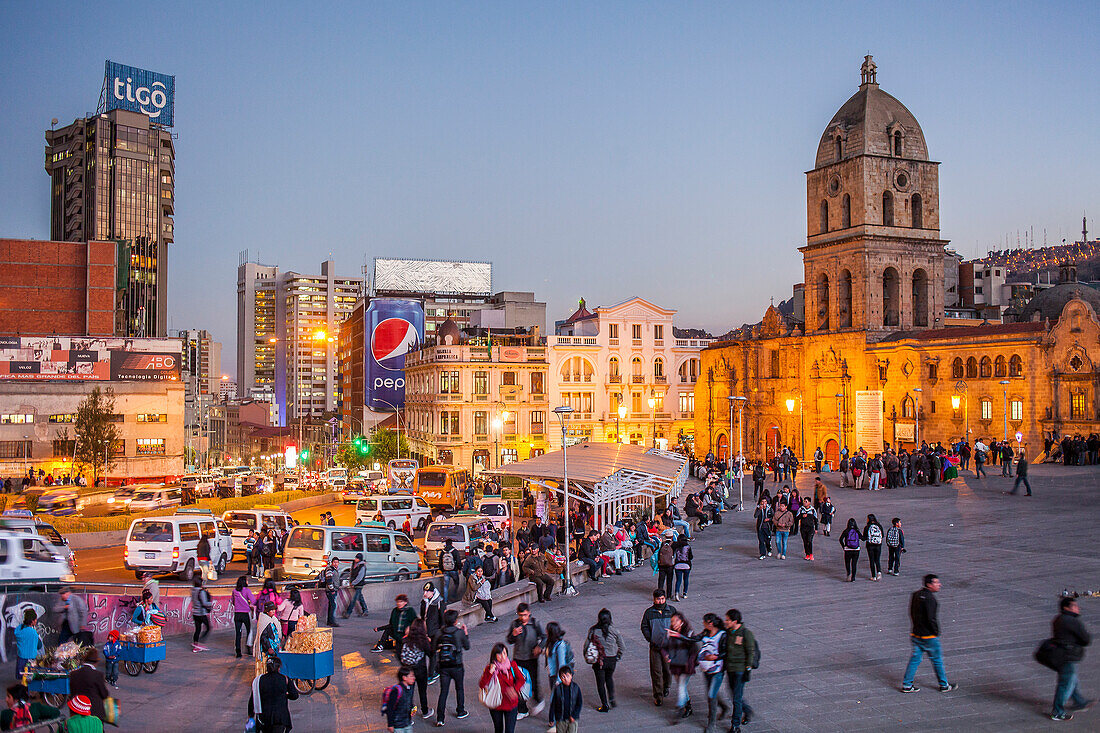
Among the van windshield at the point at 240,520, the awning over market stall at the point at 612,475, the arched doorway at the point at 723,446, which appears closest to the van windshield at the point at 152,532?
the van windshield at the point at 240,520

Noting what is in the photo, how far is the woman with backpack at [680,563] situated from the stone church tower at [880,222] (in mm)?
47421

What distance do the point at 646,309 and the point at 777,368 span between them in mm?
11916

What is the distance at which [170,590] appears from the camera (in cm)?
1819

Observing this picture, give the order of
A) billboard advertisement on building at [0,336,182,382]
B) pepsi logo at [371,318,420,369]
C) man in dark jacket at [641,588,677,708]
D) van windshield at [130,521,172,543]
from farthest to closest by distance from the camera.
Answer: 1. pepsi logo at [371,318,420,369]
2. billboard advertisement on building at [0,336,182,382]
3. van windshield at [130,521,172,543]
4. man in dark jacket at [641,588,677,708]

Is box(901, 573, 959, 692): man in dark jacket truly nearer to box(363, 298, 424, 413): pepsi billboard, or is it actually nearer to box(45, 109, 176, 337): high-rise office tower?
box(363, 298, 424, 413): pepsi billboard

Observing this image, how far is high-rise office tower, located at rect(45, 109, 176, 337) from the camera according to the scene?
128 m

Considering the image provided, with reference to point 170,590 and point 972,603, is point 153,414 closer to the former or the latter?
point 170,590

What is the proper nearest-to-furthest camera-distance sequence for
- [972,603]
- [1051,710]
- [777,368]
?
[1051,710] → [972,603] → [777,368]

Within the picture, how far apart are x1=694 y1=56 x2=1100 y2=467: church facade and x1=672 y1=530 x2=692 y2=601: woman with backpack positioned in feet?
112

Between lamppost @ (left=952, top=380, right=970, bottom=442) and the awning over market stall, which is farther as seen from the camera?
lamppost @ (left=952, top=380, right=970, bottom=442)

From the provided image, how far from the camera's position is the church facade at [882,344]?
50.7 meters

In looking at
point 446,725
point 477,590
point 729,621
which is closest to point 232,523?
point 477,590

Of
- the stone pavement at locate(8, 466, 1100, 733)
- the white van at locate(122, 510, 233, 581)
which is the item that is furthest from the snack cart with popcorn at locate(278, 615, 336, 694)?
the white van at locate(122, 510, 233, 581)

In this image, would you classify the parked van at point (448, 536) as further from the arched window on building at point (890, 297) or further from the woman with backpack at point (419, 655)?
the arched window on building at point (890, 297)
